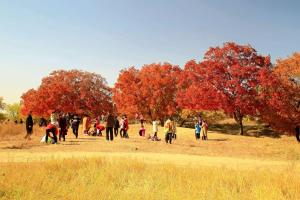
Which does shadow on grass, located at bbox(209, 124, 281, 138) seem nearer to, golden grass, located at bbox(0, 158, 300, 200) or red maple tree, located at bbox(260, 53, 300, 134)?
red maple tree, located at bbox(260, 53, 300, 134)

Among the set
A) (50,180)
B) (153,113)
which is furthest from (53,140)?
(153,113)

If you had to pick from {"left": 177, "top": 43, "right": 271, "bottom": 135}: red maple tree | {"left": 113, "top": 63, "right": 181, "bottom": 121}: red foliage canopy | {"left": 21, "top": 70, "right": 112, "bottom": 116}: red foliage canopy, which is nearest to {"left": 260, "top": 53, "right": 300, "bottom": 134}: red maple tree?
{"left": 177, "top": 43, "right": 271, "bottom": 135}: red maple tree

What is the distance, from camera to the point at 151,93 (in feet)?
190

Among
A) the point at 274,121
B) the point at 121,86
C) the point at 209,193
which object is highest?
the point at 121,86

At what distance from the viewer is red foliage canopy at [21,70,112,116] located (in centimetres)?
6656

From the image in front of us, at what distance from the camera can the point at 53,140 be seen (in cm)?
2623

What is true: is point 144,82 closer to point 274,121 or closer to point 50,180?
point 274,121

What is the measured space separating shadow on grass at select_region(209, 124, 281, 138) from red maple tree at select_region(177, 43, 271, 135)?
651 centimetres

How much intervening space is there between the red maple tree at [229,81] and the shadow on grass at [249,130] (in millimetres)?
6508

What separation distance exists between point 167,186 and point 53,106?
5578 centimetres

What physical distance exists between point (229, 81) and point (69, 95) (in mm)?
32358

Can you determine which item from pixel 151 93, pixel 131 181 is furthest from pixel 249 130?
pixel 131 181

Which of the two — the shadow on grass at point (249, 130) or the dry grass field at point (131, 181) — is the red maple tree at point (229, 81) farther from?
the dry grass field at point (131, 181)

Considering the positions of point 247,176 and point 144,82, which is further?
point 144,82
